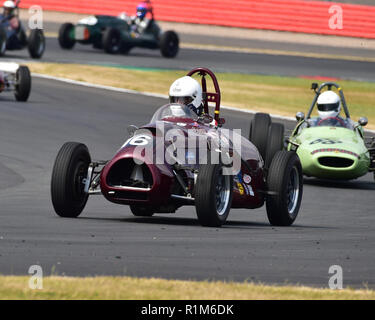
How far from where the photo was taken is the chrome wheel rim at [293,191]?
1234 cm

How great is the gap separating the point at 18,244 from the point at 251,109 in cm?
1757

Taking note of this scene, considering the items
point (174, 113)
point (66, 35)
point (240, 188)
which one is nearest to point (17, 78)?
point (174, 113)

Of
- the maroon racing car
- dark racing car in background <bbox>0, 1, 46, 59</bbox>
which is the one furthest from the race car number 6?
dark racing car in background <bbox>0, 1, 46, 59</bbox>

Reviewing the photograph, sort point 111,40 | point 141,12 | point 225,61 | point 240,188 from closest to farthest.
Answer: point 240,188, point 111,40, point 141,12, point 225,61

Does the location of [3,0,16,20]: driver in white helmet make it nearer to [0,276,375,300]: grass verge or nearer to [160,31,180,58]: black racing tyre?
[160,31,180,58]: black racing tyre

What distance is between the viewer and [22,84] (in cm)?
2334

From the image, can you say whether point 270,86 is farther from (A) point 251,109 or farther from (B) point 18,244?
(B) point 18,244

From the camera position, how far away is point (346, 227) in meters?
12.1

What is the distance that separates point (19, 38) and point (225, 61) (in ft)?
25.8

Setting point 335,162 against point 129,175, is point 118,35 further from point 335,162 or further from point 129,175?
point 129,175

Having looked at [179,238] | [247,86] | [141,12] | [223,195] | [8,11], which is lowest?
[179,238]

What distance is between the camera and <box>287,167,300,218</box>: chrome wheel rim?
12.3 meters

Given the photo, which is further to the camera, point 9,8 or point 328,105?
point 9,8

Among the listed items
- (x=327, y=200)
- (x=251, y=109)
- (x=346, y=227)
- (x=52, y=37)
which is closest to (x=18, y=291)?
(x=346, y=227)
